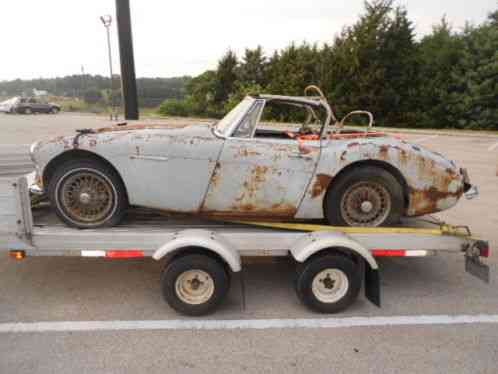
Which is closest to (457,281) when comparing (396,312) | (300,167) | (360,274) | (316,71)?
(396,312)

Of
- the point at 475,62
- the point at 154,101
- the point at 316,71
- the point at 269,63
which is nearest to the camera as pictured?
the point at 475,62

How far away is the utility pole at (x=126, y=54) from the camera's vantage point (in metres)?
7.12

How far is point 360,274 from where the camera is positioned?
12.1ft

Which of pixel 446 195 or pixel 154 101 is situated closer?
pixel 446 195

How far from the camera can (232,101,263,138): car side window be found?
154 inches

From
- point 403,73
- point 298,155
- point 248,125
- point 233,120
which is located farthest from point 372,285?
point 403,73

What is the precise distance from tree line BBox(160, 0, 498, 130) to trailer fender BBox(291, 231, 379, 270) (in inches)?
762

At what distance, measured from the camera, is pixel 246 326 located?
11.3 feet

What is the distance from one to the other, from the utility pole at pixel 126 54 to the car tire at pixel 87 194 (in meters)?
4.23

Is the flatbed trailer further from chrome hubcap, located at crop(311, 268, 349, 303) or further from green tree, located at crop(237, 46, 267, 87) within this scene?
green tree, located at crop(237, 46, 267, 87)

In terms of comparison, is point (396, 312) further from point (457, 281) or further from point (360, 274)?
point (457, 281)

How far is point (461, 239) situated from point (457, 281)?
2.67 feet

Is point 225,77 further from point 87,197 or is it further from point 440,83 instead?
point 87,197

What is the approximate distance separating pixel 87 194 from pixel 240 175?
1469 millimetres
